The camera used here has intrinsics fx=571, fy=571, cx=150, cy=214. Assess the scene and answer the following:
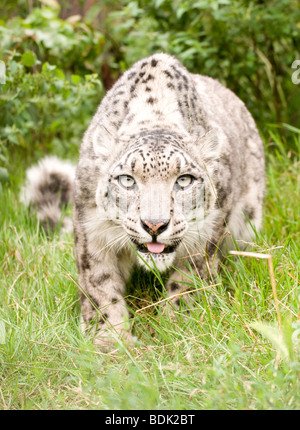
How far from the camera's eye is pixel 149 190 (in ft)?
12.3

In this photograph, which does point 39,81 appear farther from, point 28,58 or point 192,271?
point 192,271

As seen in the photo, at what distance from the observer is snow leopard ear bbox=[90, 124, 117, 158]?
13.8 ft

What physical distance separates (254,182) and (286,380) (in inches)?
119

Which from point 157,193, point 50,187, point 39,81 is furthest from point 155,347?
point 39,81

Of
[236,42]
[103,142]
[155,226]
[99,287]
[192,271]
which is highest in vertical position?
[236,42]

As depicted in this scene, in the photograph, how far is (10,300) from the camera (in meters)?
4.69

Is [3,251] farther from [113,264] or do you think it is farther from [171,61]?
[171,61]

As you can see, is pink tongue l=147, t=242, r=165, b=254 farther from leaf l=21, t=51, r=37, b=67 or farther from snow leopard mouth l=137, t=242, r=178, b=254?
leaf l=21, t=51, r=37, b=67

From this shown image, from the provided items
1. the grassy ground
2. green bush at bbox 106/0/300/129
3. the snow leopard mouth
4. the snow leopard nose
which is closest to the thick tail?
the grassy ground

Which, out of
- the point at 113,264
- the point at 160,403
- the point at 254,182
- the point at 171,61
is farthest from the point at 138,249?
the point at 254,182

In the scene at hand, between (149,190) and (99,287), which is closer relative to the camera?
(149,190)

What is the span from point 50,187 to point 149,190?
2914 mm

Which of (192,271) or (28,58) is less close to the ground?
(28,58)

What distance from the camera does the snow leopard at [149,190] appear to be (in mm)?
3783
